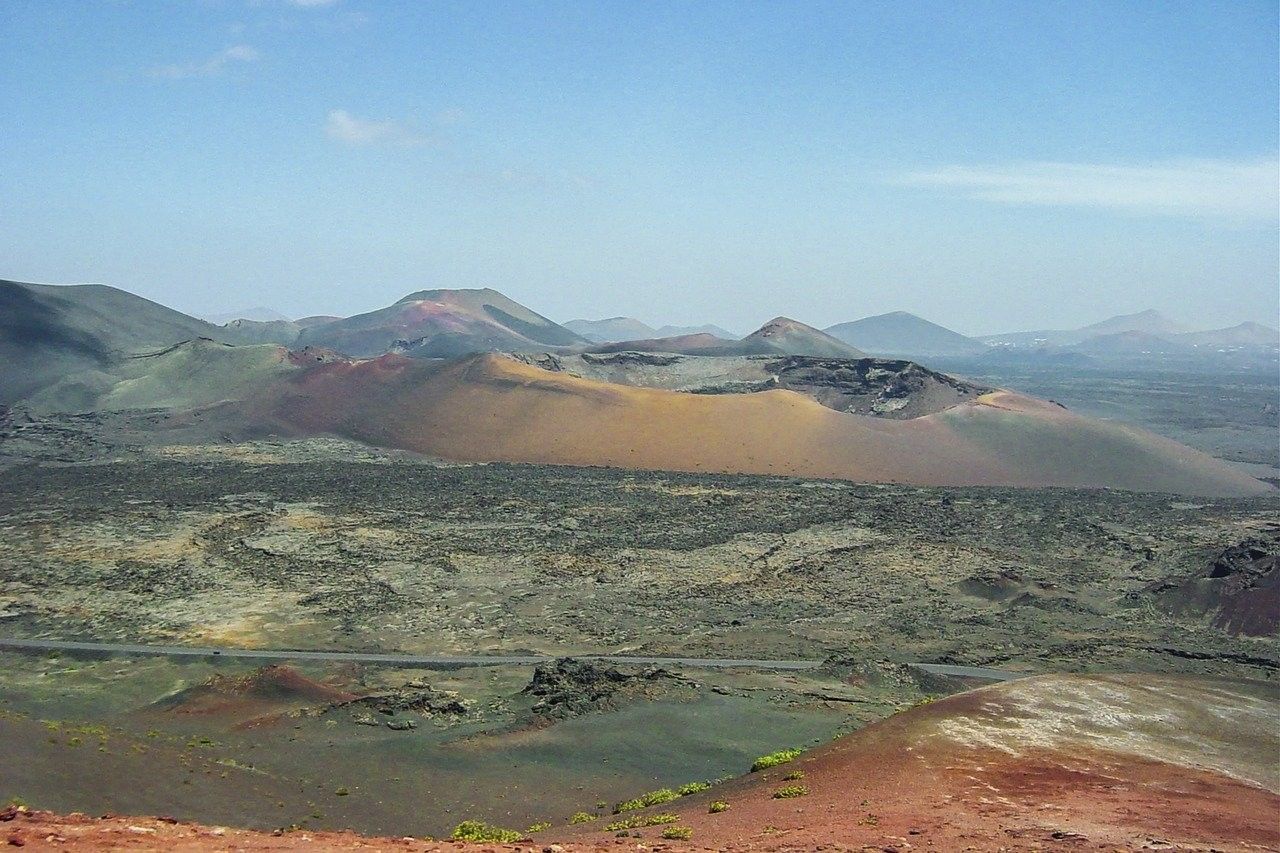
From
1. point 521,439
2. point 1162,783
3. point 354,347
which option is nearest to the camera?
point 1162,783

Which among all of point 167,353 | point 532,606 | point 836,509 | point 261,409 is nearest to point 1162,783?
point 532,606

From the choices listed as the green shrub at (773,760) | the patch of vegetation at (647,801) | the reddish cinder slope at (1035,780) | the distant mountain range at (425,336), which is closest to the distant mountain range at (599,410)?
the reddish cinder slope at (1035,780)

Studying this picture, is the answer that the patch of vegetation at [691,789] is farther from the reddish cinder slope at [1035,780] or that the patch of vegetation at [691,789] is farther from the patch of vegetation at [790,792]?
the patch of vegetation at [790,792]

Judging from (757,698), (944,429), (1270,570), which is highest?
(944,429)

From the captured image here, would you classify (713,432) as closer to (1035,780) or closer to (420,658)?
(420,658)

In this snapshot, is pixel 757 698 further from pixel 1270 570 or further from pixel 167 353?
pixel 167 353

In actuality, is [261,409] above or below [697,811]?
above
